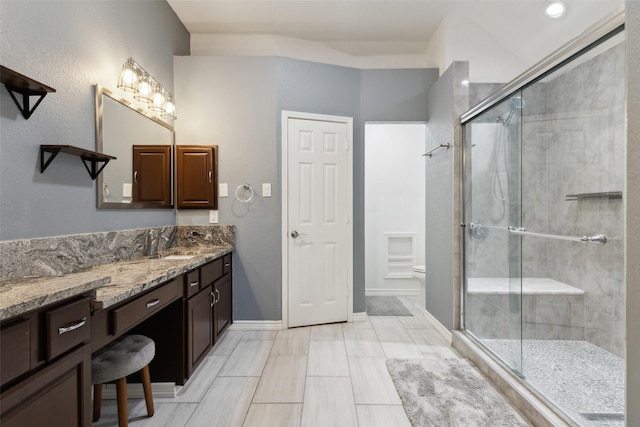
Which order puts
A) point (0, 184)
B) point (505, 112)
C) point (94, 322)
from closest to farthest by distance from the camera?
point (94, 322)
point (0, 184)
point (505, 112)

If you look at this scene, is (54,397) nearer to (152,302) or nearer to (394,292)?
(152,302)

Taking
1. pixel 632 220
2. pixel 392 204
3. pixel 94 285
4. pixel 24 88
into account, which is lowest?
pixel 94 285

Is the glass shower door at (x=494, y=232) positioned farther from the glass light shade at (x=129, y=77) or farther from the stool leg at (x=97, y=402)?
the glass light shade at (x=129, y=77)

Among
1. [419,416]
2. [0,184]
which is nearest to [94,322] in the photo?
[0,184]

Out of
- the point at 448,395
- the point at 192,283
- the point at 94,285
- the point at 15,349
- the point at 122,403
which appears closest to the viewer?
the point at 15,349

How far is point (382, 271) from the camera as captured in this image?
4.39m

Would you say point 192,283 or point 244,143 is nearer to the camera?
point 192,283

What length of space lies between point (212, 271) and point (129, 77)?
1.51 m

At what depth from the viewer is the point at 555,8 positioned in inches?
Result: 102

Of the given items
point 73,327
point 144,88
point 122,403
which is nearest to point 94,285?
point 73,327

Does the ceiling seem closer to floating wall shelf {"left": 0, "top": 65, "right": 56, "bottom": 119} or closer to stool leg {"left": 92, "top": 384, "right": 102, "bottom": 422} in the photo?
floating wall shelf {"left": 0, "top": 65, "right": 56, "bottom": 119}

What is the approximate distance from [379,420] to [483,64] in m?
3.11

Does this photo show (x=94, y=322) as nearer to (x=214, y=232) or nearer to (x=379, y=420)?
(x=379, y=420)

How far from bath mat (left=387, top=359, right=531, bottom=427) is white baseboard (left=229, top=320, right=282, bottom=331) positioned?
3.88ft
